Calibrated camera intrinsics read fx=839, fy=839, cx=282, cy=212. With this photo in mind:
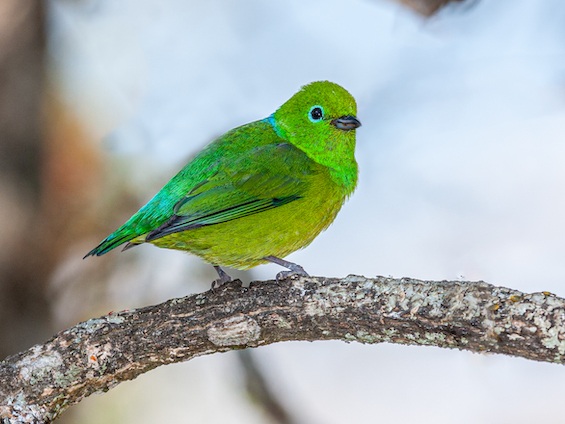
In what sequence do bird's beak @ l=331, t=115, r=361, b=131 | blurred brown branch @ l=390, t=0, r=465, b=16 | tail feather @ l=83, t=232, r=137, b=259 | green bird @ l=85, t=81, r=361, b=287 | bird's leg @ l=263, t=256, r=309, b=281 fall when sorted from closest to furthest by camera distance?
bird's leg @ l=263, t=256, r=309, b=281 → tail feather @ l=83, t=232, r=137, b=259 → green bird @ l=85, t=81, r=361, b=287 → bird's beak @ l=331, t=115, r=361, b=131 → blurred brown branch @ l=390, t=0, r=465, b=16

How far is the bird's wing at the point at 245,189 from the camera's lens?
385cm

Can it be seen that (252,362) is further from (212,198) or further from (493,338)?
(493,338)

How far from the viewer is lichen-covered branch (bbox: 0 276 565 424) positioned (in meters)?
2.91

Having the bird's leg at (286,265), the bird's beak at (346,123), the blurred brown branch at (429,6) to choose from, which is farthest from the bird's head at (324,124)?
the blurred brown branch at (429,6)

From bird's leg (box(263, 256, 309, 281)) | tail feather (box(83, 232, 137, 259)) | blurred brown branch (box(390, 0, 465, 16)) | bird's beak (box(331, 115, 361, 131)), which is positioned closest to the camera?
bird's leg (box(263, 256, 309, 281))

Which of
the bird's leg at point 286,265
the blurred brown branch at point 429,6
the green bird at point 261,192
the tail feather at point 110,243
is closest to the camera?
the bird's leg at point 286,265

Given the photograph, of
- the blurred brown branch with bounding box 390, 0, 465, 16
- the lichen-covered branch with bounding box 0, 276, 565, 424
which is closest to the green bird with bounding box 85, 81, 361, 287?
the lichen-covered branch with bounding box 0, 276, 565, 424

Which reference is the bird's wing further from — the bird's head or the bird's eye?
the bird's eye

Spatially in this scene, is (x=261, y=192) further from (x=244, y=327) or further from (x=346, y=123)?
(x=244, y=327)

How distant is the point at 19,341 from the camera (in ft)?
17.0

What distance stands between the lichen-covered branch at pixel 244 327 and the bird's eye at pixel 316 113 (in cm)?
122

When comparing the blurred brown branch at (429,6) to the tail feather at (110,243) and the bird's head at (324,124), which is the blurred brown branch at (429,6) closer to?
the bird's head at (324,124)

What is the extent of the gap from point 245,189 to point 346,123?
67cm

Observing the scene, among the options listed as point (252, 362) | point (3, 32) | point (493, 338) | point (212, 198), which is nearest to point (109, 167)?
point (3, 32)
